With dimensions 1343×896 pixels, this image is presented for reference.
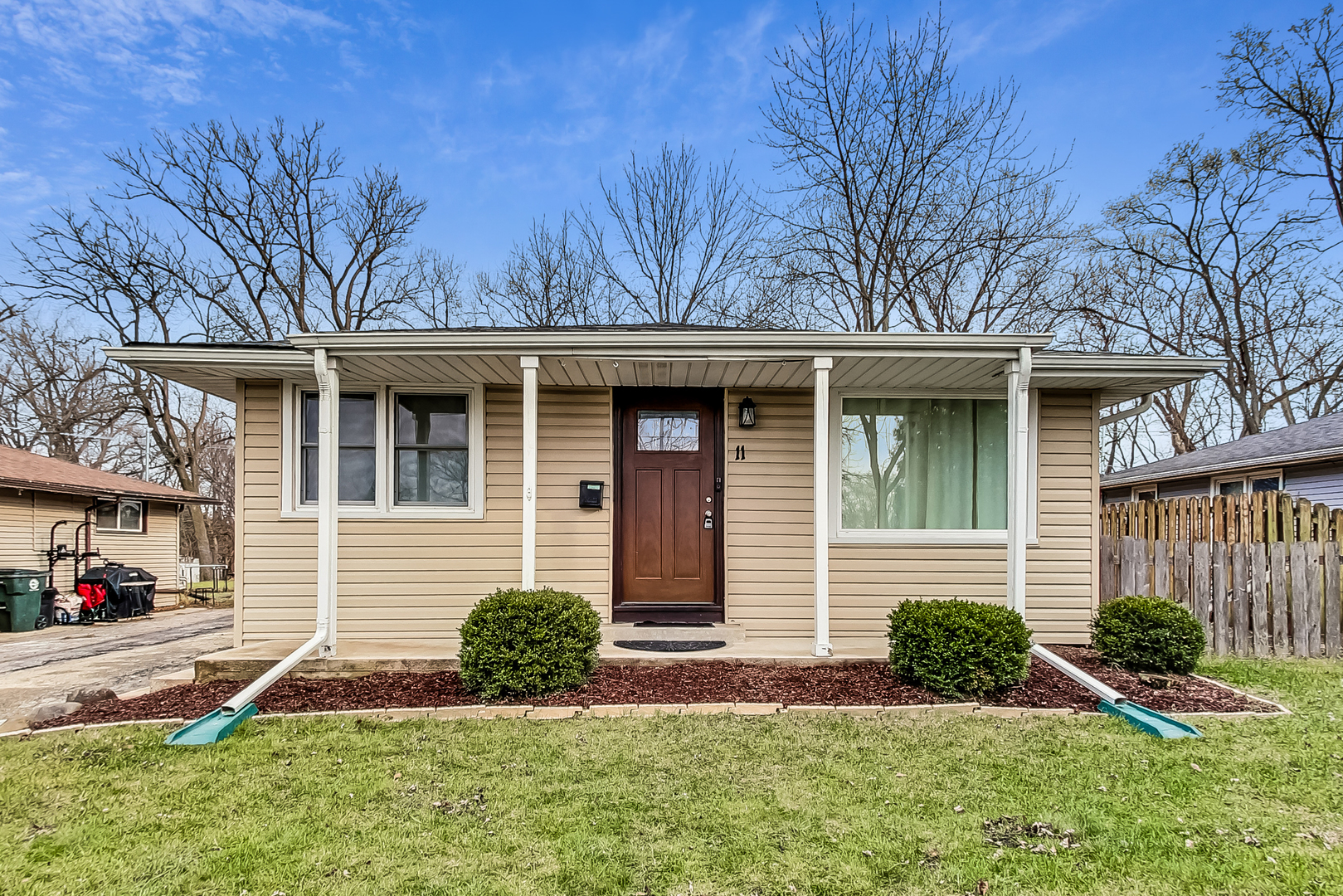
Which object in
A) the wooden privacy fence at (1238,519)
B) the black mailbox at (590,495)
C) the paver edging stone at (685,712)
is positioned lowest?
the paver edging stone at (685,712)

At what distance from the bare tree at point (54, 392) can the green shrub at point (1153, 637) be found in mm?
21996

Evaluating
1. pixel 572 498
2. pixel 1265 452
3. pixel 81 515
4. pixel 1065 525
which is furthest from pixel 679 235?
pixel 81 515

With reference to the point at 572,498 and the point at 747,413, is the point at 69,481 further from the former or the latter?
the point at 747,413

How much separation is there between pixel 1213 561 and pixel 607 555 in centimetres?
572

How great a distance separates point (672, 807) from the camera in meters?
2.94

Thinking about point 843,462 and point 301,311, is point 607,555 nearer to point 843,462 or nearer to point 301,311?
point 843,462

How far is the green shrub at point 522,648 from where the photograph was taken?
4.44 m

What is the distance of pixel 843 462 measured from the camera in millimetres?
6105

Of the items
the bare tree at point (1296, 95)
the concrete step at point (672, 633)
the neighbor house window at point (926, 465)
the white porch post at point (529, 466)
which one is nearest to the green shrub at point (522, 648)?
the white porch post at point (529, 466)

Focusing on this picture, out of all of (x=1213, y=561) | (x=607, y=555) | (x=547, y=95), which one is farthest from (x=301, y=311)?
(x=1213, y=561)

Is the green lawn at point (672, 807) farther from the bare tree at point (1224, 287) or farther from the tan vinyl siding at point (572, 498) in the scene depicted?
the bare tree at point (1224, 287)

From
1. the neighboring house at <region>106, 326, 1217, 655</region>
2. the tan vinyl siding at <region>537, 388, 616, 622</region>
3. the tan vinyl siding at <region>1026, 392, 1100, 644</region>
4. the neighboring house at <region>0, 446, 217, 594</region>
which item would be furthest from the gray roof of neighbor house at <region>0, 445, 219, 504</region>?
the tan vinyl siding at <region>1026, 392, 1100, 644</region>

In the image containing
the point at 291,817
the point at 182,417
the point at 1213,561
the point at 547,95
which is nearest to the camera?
the point at 291,817

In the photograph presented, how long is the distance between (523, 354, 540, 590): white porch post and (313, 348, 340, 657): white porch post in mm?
1425
